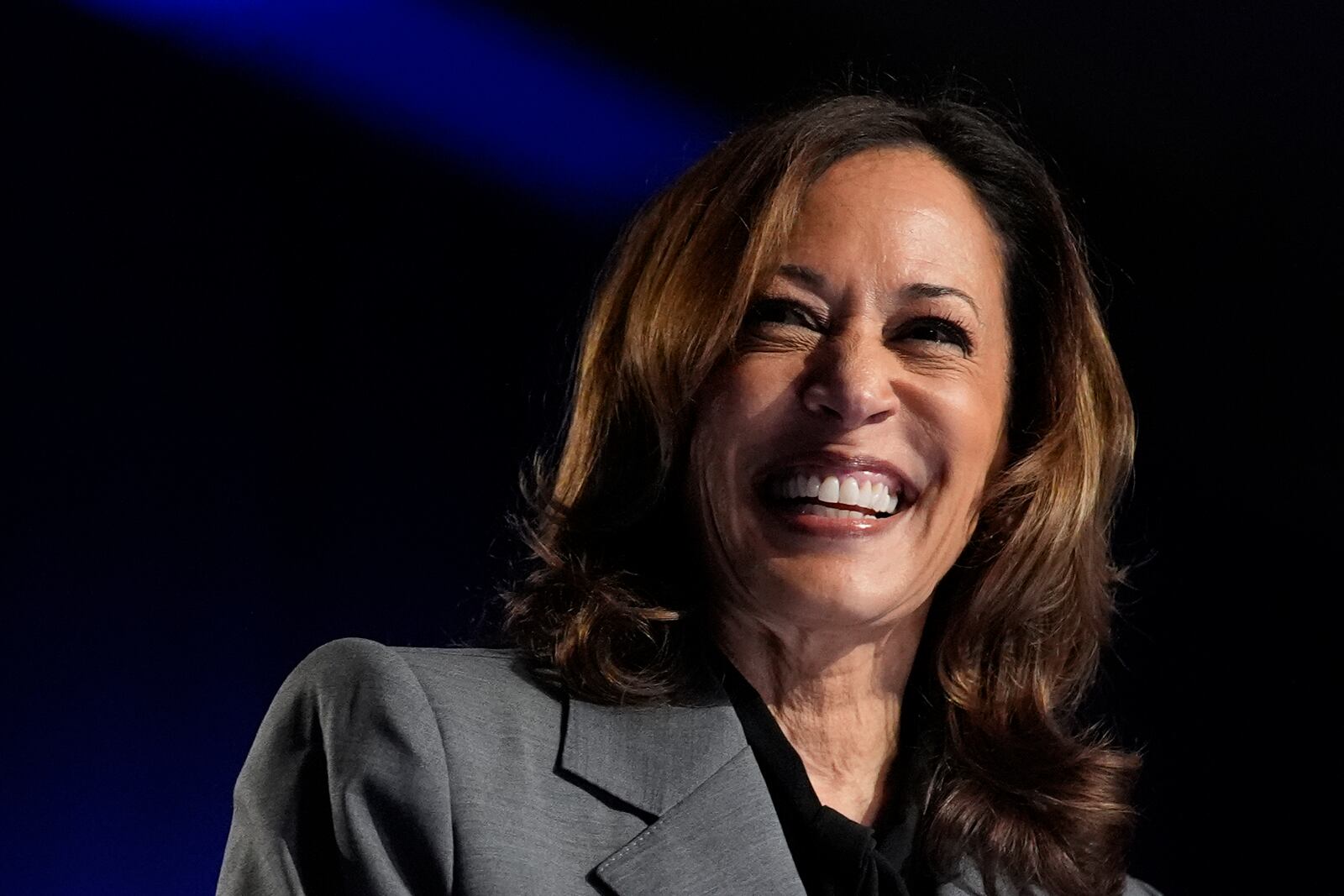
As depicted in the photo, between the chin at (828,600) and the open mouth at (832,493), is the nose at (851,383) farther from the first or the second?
the chin at (828,600)

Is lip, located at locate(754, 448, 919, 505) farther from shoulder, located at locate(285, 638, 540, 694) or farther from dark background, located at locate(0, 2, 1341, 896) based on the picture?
dark background, located at locate(0, 2, 1341, 896)

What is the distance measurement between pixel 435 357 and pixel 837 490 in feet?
3.67

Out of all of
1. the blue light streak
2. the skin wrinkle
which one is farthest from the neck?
the blue light streak

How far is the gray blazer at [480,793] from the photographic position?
1.50 m

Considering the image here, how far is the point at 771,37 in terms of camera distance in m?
2.82

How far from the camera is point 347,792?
59.1 inches

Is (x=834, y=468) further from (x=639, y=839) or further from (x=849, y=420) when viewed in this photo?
(x=639, y=839)

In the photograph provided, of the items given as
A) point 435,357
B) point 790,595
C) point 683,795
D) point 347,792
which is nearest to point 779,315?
point 790,595

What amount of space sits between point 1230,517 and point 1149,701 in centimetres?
36

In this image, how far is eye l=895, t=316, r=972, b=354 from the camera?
5.89 feet

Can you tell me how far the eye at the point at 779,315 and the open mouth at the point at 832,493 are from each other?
156 millimetres

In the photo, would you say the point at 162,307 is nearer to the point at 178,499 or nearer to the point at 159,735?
the point at 178,499

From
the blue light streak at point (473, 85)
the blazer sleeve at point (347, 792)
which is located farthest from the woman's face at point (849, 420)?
the blue light streak at point (473, 85)

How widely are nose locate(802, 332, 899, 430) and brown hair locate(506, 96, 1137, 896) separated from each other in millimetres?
106
